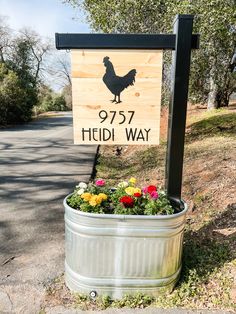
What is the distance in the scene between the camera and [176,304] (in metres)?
2.20

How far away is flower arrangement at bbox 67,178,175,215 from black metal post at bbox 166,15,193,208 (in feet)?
0.45

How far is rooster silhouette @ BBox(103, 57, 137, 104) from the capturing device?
2236mm

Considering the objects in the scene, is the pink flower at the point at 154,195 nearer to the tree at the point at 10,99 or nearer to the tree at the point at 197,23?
the tree at the point at 197,23

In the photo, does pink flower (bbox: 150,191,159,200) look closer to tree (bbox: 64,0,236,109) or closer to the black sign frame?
the black sign frame

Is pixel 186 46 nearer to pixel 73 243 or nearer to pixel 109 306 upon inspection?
pixel 73 243

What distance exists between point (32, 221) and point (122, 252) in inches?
76.7

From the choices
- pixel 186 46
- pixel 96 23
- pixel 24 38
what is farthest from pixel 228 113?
pixel 24 38

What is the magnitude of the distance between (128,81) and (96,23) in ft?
26.6

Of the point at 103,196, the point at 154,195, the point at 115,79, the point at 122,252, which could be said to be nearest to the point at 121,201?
the point at 103,196

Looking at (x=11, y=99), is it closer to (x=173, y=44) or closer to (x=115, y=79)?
(x=115, y=79)

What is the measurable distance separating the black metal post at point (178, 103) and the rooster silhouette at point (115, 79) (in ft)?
1.06

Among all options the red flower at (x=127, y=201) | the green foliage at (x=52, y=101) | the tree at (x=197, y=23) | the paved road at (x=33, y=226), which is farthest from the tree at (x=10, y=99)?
the red flower at (x=127, y=201)

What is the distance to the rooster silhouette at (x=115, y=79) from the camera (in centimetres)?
224

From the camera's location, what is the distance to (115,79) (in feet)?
7.34
